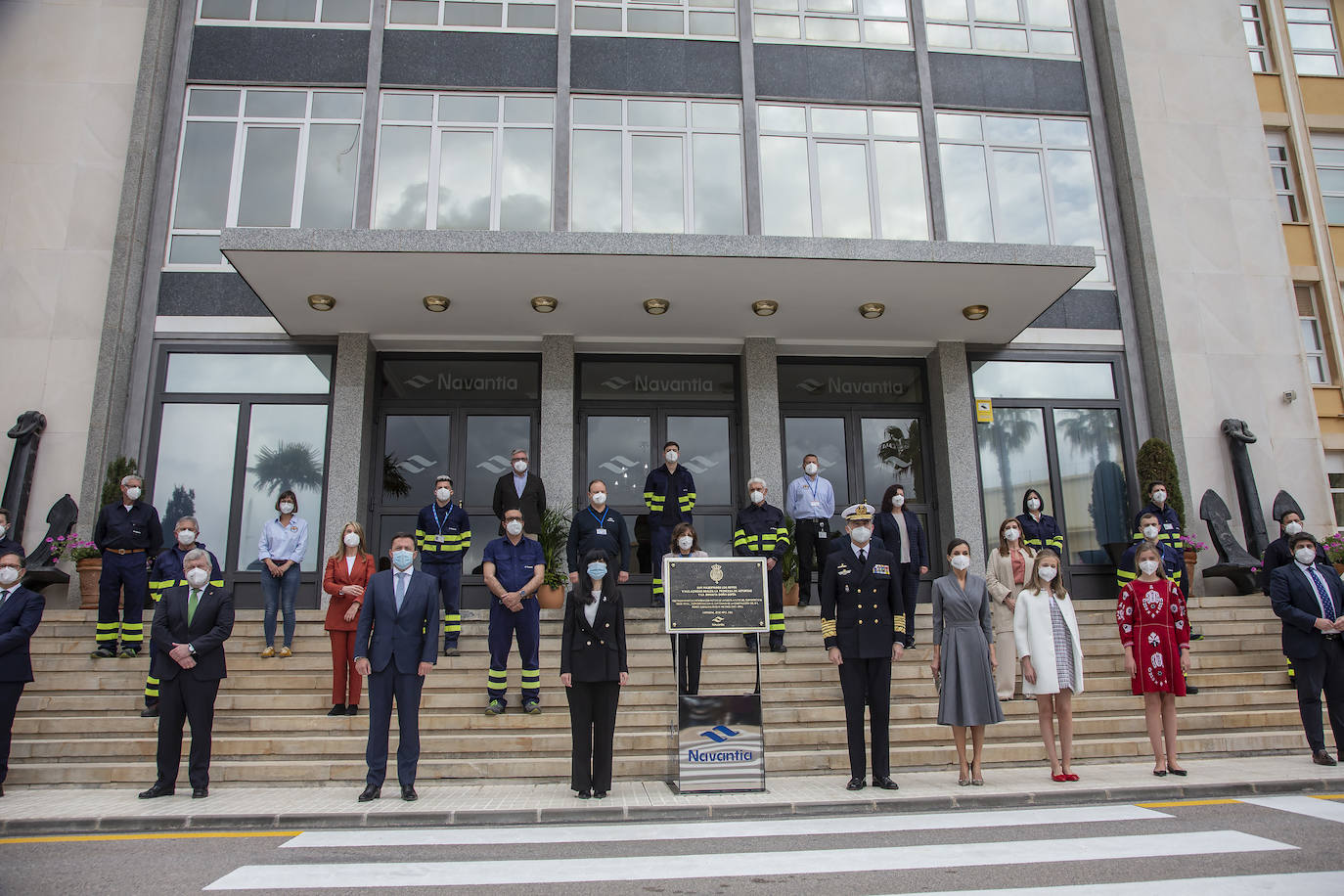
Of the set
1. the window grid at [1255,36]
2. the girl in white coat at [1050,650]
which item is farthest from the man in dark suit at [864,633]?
the window grid at [1255,36]

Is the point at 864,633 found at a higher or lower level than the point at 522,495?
lower

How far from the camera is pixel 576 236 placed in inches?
443

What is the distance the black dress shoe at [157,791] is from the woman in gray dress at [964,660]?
6.23 metres

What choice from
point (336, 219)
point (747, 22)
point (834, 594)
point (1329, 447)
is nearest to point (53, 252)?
point (336, 219)

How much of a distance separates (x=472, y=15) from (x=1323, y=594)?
1414cm

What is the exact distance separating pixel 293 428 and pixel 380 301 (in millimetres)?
2557

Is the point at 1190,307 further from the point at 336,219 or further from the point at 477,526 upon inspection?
the point at 336,219

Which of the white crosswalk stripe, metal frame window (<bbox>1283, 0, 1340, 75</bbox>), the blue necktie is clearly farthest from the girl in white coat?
metal frame window (<bbox>1283, 0, 1340, 75</bbox>)

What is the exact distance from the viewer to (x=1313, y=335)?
16391mm

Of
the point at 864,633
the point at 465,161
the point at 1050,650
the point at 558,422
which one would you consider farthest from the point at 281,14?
the point at 1050,650

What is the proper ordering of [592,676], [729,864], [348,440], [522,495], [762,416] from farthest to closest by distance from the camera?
[762,416], [348,440], [522,495], [592,676], [729,864]

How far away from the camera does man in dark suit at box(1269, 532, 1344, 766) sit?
8.23 m

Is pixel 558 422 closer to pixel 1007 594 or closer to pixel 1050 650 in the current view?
pixel 1007 594

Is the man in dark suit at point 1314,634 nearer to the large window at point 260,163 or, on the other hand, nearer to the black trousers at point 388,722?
the black trousers at point 388,722
